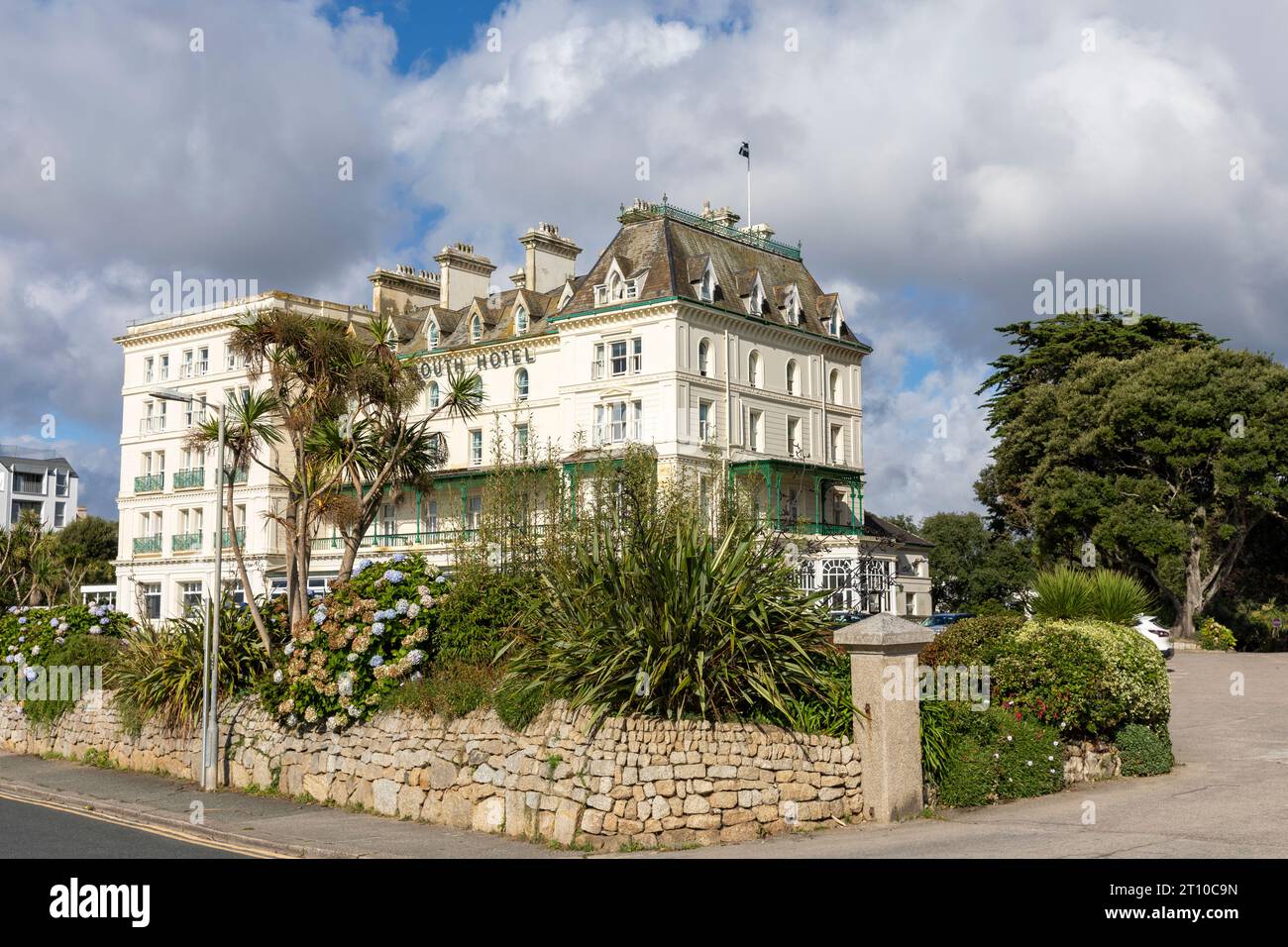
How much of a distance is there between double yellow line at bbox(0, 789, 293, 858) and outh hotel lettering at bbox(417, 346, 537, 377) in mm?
42032

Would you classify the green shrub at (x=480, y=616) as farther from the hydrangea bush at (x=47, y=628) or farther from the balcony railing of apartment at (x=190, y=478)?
the balcony railing of apartment at (x=190, y=478)

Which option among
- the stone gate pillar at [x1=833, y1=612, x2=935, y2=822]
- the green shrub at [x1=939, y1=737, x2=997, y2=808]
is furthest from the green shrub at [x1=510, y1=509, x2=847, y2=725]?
the green shrub at [x1=939, y1=737, x2=997, y2=808]

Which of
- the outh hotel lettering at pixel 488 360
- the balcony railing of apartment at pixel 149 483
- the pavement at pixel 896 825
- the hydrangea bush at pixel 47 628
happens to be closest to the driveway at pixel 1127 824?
the pavement at pixel 896 825

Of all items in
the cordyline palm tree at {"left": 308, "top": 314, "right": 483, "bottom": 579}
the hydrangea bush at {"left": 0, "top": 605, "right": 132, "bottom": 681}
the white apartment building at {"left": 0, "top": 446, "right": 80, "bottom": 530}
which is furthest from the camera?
the white apartment building at {"left": 0, "top": 446, "right": 80, "bottom": 530}

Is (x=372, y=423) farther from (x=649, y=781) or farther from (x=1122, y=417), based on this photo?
(x=1122, y=417)

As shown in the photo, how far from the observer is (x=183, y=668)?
2034cm

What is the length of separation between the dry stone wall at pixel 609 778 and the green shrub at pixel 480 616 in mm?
1250

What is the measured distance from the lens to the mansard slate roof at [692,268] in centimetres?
5566

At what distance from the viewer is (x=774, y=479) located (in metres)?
55.7

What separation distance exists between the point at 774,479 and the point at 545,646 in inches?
1615

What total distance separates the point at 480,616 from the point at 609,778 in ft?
14.7

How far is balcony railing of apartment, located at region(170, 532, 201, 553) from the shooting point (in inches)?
2685

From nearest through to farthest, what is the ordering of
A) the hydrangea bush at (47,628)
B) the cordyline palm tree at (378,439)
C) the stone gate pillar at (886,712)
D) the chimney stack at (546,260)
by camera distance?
the stone gate pillar at (886,712), the cordyline palm tree at (378,439), the hydrangea bush at (47,628), the chimney stack at (546,260)

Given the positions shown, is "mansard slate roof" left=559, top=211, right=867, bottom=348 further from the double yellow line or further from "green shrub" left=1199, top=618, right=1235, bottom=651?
the double yellow line
